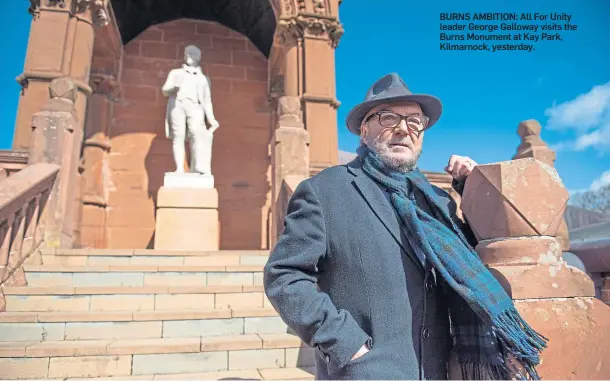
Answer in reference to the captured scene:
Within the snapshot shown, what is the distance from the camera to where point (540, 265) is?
1504mm

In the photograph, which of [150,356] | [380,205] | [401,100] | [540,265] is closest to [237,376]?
[150,356]

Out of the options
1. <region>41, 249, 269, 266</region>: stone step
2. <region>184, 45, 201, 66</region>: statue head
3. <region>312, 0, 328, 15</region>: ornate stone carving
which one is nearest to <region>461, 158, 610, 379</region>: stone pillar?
<region>41, 249, 269, 266</region>: stone step

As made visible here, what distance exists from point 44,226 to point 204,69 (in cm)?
585

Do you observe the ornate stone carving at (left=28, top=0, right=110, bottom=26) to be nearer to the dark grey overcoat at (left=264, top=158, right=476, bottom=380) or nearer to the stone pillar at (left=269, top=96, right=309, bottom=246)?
the stone pillar at (left=269, top=96, right=309, bottom=246)

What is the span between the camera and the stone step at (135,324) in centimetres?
317

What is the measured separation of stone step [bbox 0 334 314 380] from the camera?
283 cm

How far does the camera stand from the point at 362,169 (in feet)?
5.14

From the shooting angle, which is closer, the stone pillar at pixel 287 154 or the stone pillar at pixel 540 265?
the stone pillar at pixel 540 265

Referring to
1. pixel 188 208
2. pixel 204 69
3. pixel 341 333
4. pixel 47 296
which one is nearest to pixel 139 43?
pixel 204 69

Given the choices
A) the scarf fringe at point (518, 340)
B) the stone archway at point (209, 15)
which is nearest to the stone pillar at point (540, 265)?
the scarf fringe at point (518, 340)

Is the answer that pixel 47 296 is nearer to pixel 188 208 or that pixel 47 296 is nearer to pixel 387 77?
pixel 188 208

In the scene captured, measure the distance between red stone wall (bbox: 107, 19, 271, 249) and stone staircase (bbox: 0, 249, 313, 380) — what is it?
4.37 meters

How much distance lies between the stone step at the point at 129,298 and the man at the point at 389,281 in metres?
2.55

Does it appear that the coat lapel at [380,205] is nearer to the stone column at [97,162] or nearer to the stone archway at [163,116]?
the stone archway at [163,116]
